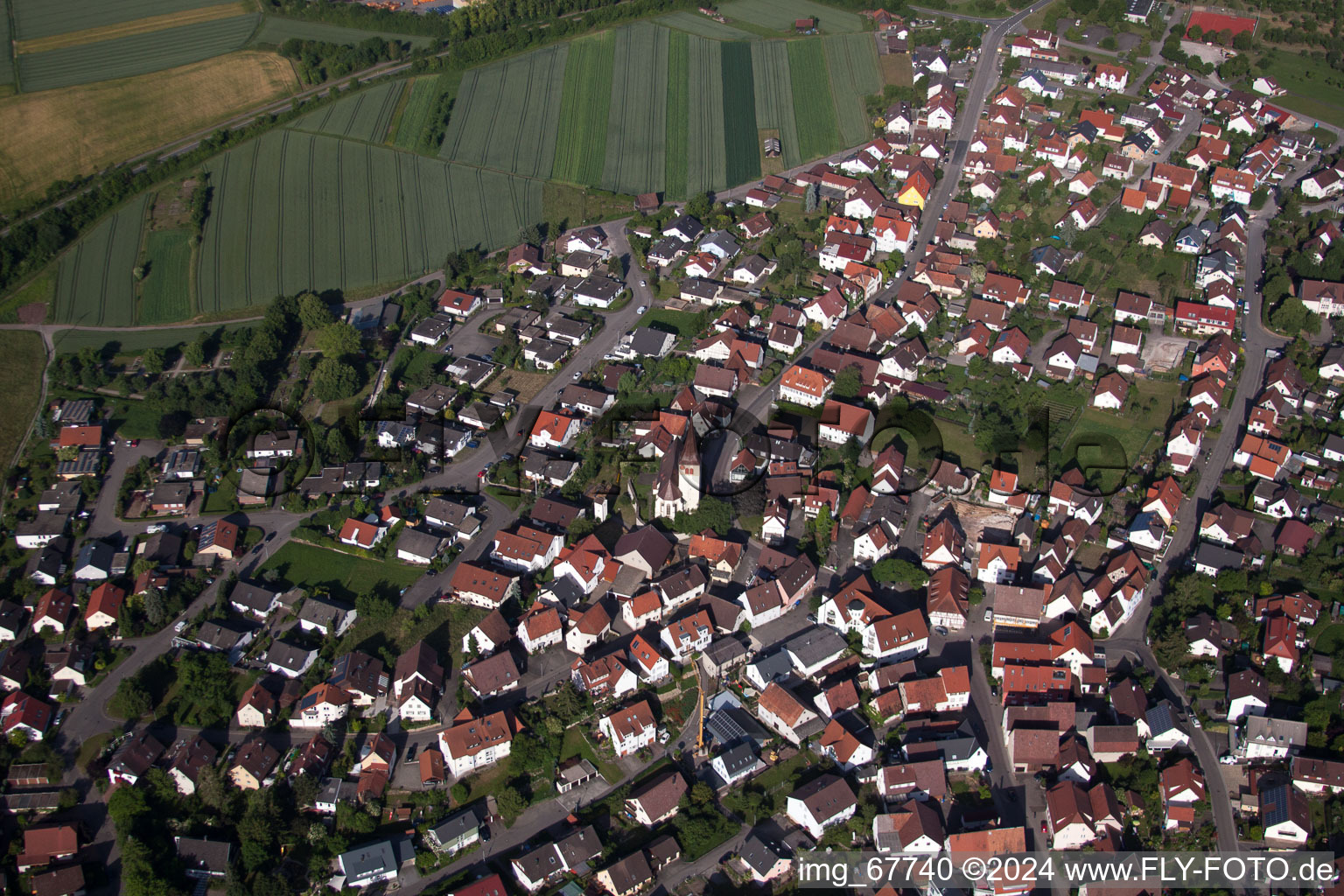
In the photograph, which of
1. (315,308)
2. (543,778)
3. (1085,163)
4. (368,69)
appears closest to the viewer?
(543,778)

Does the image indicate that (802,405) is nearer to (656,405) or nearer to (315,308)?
(656,405)

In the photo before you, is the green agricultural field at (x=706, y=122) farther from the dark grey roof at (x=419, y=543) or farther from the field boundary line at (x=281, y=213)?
the dark grey roof at (x=419, y=543)

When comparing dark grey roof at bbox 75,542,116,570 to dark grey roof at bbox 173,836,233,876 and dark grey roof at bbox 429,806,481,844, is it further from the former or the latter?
dark grey roof at bbox 429,806,481,844

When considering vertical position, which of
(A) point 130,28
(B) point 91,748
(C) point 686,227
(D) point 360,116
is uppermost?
(A) point 130,28

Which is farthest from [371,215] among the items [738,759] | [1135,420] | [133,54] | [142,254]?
[1135,420]

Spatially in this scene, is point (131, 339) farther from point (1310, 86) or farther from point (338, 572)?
point (1310, 86)

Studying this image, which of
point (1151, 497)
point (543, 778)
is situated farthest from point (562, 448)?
point (1151, 497)

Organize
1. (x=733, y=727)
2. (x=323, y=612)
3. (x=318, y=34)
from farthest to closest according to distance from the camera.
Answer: (x=318, y=34) < (x=323, y=612) < (x=733, y=727)
